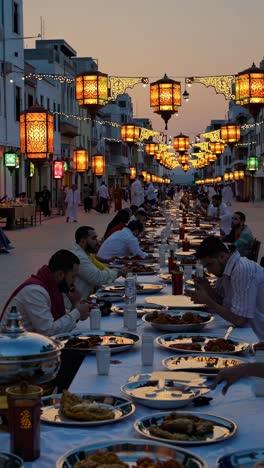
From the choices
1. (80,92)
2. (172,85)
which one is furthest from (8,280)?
(172,85)

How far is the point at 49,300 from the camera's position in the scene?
19.4ft

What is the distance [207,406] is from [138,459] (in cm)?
94

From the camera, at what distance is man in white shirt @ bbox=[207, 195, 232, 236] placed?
681 inches

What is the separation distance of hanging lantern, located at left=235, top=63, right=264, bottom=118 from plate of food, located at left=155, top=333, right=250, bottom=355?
10248 mm

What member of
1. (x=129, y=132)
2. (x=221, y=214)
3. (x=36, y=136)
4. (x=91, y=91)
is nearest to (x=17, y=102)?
(x=129, y=132)

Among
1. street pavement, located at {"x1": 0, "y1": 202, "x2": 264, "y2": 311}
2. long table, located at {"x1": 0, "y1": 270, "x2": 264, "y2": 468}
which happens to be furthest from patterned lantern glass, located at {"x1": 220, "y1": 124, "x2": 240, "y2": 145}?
long table, located at {"x1": 0, "y1": 270, "x2": 264, "y2": 468}

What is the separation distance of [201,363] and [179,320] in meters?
1.28

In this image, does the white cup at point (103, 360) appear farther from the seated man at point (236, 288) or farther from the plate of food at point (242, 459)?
the seated man at point (236, 288)

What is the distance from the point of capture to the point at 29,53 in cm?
5169

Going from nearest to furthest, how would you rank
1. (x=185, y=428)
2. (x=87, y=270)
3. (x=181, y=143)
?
(x=185, y=428) < (x=87, y=270) < (x=181, y=143)

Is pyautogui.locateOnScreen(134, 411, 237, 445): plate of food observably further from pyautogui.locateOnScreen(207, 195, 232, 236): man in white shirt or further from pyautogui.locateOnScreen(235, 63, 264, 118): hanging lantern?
pyautogui.locateOnScreen(207, 195, 232, 236): man in white shirt

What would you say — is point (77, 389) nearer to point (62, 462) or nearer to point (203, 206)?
point (62, 462)

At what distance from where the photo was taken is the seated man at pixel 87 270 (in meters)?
8.63

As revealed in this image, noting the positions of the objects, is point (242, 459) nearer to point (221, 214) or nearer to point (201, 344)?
point (201, 344)
